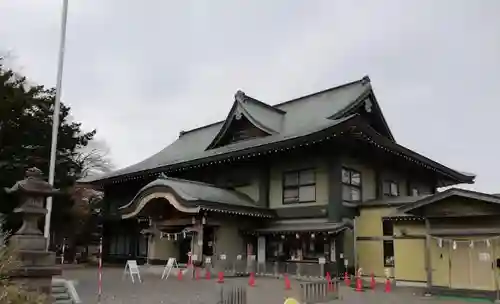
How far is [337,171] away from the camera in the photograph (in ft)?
68.2

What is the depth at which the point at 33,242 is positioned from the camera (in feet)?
38.1

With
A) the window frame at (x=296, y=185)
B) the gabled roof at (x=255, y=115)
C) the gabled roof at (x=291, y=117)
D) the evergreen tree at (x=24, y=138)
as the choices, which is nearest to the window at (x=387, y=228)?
the window frame at (x=296, y=185)

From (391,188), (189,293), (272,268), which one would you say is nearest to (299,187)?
(272,268)

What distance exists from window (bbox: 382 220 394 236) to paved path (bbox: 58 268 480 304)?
3.64m

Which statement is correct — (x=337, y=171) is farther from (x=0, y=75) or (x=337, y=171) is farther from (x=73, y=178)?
(x=0, y=75)

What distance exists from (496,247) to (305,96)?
569 inches

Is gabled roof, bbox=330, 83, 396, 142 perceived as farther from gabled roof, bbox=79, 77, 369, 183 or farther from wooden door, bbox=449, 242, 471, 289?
wooden door, bbox=449, 242, 471, 289

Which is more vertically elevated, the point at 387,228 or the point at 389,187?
the point at 389,187

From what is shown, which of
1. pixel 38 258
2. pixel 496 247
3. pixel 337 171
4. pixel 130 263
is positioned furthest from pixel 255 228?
pixel 38 258

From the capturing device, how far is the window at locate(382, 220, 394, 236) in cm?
1992

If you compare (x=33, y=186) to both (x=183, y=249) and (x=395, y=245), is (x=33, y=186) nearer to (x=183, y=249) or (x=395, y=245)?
(x=395, y=245)

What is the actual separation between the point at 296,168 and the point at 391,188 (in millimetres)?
6016

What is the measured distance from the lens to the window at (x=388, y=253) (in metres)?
19.8

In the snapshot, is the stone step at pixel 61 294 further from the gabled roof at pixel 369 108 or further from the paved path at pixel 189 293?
the gabled roof at pixel 369 108
